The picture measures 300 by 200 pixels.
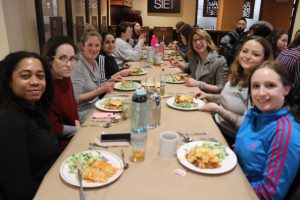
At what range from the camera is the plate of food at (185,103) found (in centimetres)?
175

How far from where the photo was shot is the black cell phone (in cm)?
129

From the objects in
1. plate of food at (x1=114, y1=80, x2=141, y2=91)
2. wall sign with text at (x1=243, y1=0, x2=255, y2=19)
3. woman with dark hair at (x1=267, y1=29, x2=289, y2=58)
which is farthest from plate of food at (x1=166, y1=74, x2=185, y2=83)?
wall sign with text at (x1=243, y1=0, x2=255, y2=19)

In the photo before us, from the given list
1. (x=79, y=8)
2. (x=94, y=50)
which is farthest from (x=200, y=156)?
(x=79, y=8)

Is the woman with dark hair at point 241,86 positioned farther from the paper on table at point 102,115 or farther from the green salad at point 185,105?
the paper on table at point 102,115

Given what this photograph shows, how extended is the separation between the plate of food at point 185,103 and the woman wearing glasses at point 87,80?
2.10 ft

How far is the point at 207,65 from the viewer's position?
2.57 m

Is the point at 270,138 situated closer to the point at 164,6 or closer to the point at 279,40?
the point at 279,40

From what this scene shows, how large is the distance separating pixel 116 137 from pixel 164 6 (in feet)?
23.3

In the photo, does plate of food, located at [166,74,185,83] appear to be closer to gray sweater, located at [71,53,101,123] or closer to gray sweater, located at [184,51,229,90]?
gray sweater, located at [184,51,229,90]

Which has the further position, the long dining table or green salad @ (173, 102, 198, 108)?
green salad @ (173, 102, 198, 108)

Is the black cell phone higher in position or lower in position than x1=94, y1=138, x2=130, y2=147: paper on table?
higher

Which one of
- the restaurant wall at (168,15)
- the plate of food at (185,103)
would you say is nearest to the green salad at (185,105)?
the plate of food at (185,103)

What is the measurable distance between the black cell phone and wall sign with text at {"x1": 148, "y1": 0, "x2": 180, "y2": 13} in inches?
277

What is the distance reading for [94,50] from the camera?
91.4 inches
